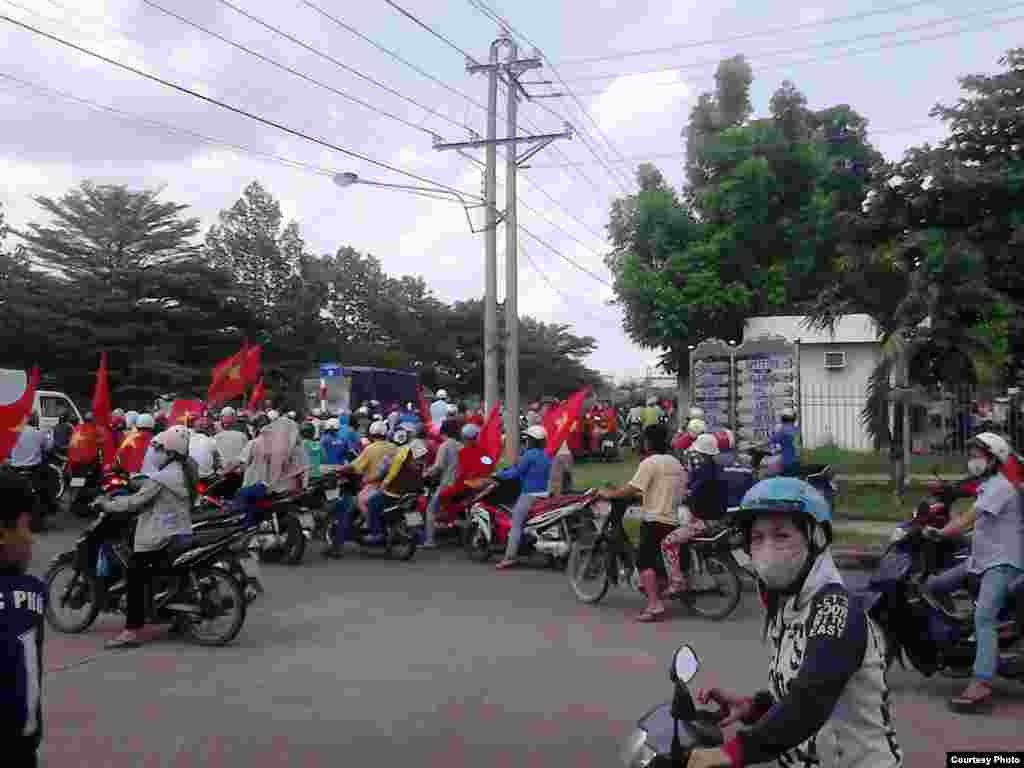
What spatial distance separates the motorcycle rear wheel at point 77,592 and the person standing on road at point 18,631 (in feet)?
17.8

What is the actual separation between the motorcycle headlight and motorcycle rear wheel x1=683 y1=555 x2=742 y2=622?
21.2 ft

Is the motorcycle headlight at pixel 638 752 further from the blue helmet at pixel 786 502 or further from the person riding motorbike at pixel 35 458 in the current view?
the person riding motorbike at pixel 35 458

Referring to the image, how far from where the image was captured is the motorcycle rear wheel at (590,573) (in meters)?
9.31

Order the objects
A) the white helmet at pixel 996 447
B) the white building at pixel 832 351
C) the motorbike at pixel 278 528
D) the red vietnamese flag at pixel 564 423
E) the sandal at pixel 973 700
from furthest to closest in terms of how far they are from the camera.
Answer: the white building at pixel 832 351, the red vietnamese flag at pixel 564 423, the motorbike at pixel 278 528, the white helmet at pixel 996 447, the sandal at pixel 973 700

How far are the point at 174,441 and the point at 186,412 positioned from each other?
899 centimetres

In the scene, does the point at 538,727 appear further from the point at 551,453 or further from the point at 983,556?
the point at 551,453

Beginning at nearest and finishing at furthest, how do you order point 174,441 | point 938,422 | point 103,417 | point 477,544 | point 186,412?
point 174,441 → point 477,544 → point 103,417 → point 186,412 → point 938,422

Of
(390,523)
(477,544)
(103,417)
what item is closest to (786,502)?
(477,544)

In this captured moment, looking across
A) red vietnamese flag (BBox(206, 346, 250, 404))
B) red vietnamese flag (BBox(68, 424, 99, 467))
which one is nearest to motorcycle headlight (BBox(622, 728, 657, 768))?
red vietnamese flag (BBox(68, 424, 99, 467))

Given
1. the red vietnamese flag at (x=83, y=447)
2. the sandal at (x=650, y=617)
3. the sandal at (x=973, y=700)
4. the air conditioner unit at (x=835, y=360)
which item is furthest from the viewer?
the air conditioner unit at (x=835, y=360)

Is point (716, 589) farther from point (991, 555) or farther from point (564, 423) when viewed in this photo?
point (564, 423)

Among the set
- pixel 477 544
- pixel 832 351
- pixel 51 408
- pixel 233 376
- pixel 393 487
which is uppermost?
pixel 832 351

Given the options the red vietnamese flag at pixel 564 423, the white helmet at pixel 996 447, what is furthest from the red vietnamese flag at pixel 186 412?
the white helmet at pixel 996 447

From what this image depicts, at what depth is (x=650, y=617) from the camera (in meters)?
8.56
